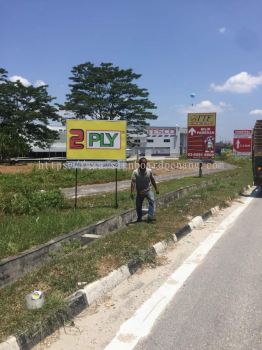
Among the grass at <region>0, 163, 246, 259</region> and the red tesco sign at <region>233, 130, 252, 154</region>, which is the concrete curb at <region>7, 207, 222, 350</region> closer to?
the grass at <region>0, 163, 246, 259</region>

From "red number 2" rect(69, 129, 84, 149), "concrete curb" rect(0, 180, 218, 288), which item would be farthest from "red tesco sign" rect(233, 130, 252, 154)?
"concrete curb" rect(0, 180, 218, 288)

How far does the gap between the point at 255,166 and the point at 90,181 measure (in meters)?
9.81

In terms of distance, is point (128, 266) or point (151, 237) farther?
point (151, 237)

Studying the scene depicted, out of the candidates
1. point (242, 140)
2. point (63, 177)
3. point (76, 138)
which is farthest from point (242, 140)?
point (76, 138)

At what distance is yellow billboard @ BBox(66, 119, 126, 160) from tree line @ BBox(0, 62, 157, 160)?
37.8 meters

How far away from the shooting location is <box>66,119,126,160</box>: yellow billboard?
43.6ft

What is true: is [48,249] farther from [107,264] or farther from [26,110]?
[26,110]

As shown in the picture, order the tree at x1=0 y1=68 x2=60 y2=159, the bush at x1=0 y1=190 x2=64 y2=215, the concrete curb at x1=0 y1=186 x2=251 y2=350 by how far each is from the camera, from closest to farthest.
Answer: the concrete curb at x1=0 y1=186 x2=251 y2=350 → the bush at x1=0 y1=190 x2=64 y2=215 → the tree at x1=0 y1=68 x2=60 y2=159

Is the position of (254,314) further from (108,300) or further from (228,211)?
(228,211)

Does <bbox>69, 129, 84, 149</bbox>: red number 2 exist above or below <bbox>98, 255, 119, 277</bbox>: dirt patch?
above

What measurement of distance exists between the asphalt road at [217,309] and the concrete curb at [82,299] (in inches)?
36.2

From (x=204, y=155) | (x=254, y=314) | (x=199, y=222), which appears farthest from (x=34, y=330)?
(x=204, y=155)

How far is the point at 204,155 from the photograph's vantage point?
33.1m

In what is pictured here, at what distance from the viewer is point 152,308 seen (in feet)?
18.8
